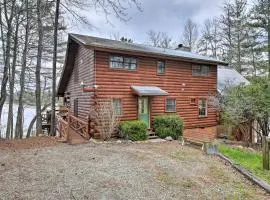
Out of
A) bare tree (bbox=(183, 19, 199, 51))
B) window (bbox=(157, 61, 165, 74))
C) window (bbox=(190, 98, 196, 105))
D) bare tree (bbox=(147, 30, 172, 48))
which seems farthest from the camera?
bare tree (bbox=(183, 19, 199, 51))

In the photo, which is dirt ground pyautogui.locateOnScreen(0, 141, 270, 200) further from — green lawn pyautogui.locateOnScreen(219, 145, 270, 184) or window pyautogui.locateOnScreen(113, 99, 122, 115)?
window pyautogui.locateOnScreen(113, 99, 122, 115)

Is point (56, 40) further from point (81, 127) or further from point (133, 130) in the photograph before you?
point (133, 130)

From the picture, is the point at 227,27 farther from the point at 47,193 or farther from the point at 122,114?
the point at 47,193

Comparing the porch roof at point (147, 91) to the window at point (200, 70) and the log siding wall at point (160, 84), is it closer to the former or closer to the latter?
the log siding wall at point (160, 84)

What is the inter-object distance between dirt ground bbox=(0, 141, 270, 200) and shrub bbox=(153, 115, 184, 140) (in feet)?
13.3

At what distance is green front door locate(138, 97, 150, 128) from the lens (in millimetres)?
14604

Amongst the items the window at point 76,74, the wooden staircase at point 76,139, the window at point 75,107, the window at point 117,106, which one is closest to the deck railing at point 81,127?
the wooden staircase at point 76,139

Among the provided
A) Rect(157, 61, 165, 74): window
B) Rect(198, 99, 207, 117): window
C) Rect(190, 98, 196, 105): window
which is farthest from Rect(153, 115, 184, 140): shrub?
Rect(198, 99, 207, 117): window

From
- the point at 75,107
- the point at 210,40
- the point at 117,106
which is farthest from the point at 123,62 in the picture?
the point at 210,40

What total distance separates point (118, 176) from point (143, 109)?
26.8 ft

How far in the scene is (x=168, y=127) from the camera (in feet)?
46.6

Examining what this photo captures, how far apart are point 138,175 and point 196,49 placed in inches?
1244

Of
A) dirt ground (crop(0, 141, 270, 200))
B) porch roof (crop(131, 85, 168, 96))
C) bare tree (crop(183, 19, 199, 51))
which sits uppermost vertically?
bare tree (crop(183, 19, 199, 51))

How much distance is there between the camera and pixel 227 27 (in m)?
30.4
